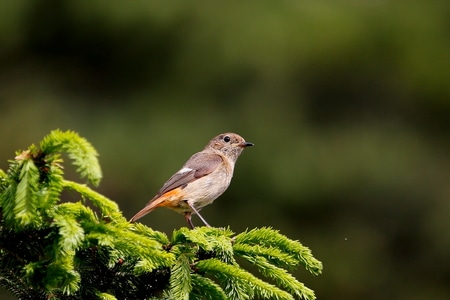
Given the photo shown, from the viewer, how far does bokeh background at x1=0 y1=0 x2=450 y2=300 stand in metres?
12.7

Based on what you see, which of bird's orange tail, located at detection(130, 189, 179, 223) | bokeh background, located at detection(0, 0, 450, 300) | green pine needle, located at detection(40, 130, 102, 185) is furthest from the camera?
bokeh background, located at detection(0, 0, 450, 300)

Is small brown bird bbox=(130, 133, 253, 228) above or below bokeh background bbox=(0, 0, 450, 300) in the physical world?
below

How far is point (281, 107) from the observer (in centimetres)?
1390

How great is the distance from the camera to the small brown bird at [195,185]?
5.43m

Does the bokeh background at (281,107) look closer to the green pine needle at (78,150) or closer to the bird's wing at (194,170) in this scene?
the bird's wing at (194,170)

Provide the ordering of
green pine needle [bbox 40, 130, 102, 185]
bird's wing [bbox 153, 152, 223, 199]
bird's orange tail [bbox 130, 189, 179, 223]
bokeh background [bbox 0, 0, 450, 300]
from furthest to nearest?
bokeh background [bbox 0, 0, 450, 300]
bird's wing [bbox 153, 152, 223, 199]
bird's orange tail [bbox 130, 189, 179, 223]
green pine needle [bbox 40, 130, 102, 185]

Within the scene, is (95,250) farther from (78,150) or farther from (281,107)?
(281,107)

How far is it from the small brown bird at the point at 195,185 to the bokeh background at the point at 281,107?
585 centimetres

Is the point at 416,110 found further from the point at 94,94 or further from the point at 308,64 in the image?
the point at 94,94

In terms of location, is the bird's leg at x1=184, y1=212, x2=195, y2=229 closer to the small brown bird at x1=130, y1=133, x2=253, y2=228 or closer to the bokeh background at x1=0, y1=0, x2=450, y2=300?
the small brown bird at x1=130, y1=133, x2=253, y2=228

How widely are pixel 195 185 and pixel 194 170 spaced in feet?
0.66

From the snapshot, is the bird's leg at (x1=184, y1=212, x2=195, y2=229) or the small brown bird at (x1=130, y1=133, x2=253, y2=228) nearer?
the small brown bird at (x1=130, y1=133, x2=253, y2=228)

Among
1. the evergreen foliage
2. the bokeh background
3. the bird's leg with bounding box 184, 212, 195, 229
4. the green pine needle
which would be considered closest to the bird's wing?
the bird's leg with bounding box 184, 212, 195, 229

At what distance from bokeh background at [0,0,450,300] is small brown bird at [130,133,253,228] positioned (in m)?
5.85
